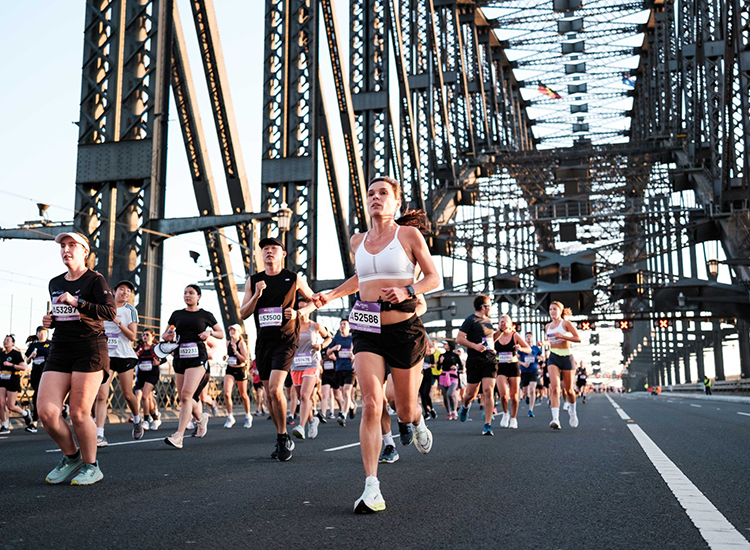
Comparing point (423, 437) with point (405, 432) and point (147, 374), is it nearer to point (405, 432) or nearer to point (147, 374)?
point (405, 432)

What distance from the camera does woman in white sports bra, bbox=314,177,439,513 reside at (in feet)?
16.6

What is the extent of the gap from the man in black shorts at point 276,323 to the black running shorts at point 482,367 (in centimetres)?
474

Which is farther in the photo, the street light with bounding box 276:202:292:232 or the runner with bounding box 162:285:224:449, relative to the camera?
the street light with bounding box 276:202:292:232

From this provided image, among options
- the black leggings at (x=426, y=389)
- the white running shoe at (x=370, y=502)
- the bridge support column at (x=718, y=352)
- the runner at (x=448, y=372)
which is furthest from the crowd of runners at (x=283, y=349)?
the bridge support column at (x=718, y=352)

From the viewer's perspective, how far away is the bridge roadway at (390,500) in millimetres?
4047

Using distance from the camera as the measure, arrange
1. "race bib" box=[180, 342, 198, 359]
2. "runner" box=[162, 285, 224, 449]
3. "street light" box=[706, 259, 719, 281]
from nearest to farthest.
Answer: "runner" box=[162, 285, 224, 449] → "race bib" box=[180, 342, 198, 359] → "street light" box=[706, 259, 719, 281]

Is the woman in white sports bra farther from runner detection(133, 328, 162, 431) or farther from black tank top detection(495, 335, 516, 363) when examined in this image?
runner detection(133, 328, 162, 431)

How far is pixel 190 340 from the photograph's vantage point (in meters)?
9.73

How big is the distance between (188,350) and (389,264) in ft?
16.4

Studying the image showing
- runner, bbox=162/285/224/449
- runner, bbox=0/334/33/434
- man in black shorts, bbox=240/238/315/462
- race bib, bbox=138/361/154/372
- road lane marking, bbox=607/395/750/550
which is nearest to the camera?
road lane marking, bbox=607/395/750/550

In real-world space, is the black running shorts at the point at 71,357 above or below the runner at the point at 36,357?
above

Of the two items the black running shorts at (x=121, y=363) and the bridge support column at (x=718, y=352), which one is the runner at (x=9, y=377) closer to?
the black running shorts at (x=121, y=363)

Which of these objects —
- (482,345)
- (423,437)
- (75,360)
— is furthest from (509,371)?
(75,360)

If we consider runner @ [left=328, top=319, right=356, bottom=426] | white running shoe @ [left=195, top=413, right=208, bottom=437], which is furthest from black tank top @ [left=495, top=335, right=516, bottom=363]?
white running shoe @ [left=195, top=413, right=208, bottom=437]
